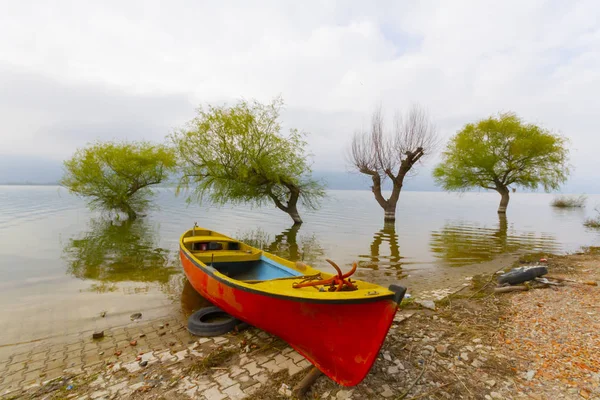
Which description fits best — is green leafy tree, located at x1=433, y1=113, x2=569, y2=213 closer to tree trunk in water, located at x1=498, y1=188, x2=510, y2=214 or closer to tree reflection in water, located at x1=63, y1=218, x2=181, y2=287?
tree trunk in water, located at x1=498, y1=188, x2=510, y2=214

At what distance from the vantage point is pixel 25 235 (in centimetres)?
1742

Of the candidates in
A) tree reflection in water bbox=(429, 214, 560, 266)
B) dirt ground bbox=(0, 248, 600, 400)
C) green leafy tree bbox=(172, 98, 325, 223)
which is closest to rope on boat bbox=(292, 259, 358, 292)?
dirt ground bbox=(0, 248, 600, 400)

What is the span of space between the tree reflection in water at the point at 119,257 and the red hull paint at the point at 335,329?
20.8 feet

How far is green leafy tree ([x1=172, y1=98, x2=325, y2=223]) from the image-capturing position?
68.4ft

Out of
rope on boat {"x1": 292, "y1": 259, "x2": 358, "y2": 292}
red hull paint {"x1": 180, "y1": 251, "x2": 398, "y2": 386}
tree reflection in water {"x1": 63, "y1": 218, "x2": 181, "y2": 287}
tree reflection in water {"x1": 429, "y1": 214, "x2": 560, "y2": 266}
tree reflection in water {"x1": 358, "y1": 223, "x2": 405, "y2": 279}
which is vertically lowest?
tree reflection in water {"x1": 429, "y1": 214, "x2": 560, "y2": 266}

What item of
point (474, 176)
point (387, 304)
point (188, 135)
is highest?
point (188, 135)

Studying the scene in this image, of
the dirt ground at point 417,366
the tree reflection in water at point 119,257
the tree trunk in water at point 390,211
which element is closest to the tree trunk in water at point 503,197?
the tree trunk in water at point 390,211

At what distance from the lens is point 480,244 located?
16.6 meters

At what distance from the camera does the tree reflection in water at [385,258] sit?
10.9 meters

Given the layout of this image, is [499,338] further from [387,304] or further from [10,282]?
[10,282]

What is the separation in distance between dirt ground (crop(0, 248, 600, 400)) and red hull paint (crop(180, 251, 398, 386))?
27 cm

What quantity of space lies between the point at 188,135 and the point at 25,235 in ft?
37.1

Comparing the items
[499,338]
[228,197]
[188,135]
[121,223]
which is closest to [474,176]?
[228,197]

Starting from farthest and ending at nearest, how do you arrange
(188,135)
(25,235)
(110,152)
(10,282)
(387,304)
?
(110,152)
(188,135)
(25,235)
(10,282)
(387,304)
